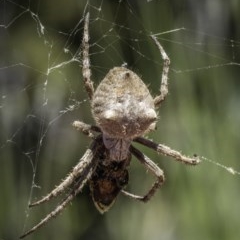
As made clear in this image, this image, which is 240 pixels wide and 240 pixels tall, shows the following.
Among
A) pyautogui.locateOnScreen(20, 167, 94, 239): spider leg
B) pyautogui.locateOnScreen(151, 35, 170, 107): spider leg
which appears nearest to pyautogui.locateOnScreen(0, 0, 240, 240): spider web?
pyautogui.locateOnScreen(151, 35, 170, 107): spider leg

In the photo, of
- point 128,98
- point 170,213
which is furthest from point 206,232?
point 128,98

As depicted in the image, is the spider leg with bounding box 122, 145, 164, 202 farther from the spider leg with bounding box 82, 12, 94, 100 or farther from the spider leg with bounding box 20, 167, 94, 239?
the spider leg with bounding box 82, 12, 94, 100

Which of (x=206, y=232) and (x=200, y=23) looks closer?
(x=206, y=232)

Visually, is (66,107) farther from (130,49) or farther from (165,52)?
(165,52)

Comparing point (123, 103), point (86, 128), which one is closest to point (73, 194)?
point (86, 128)

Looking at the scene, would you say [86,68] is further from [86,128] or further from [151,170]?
[151,170]

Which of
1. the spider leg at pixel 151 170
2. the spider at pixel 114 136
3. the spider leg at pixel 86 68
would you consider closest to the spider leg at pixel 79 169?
the spider at pixel 114 136

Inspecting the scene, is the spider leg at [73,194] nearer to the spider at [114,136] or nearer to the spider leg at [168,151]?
the spider at [114,136]
